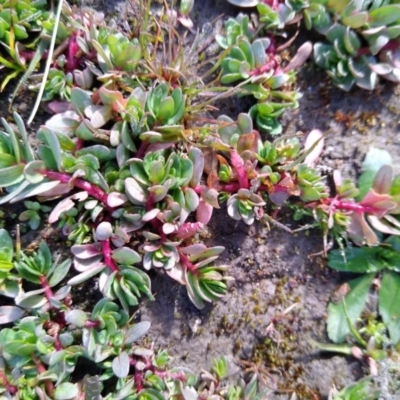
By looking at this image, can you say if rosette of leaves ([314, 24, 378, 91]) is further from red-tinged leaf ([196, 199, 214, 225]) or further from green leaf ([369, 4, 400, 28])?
red-tinged leaf ([196, 199, 214, 225])

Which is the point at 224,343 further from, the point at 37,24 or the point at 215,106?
the point at 37,24

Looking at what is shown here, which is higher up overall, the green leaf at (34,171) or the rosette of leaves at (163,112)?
the rosette of leaves at (163,112)

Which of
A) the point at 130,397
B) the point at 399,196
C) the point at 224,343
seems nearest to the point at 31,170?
the point at 130,397

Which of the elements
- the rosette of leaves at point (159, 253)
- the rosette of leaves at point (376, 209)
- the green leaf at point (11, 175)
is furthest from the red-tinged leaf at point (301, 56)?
the green leaf at point (11, 175)

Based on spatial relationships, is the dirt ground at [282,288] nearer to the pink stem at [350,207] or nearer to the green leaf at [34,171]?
the pink stem at [350,207]

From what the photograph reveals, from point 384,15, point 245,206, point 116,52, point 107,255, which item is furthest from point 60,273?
point 384,15

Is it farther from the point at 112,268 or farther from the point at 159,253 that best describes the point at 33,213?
the point at 159,253
